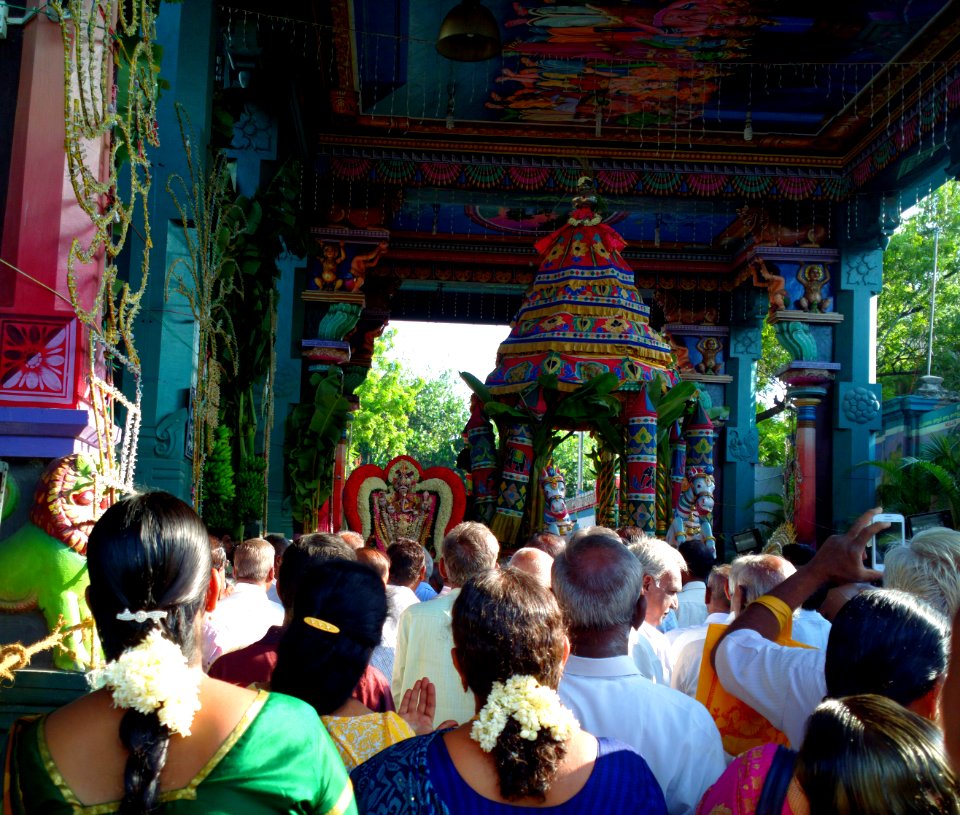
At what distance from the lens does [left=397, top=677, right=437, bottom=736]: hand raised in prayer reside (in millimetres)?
2594

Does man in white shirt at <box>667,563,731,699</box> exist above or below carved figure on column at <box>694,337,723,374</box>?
below

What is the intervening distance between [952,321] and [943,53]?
18.1 metres

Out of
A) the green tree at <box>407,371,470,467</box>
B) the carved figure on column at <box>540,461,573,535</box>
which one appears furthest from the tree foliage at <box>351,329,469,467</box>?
the carved figure on column at <box>540,461,573,535</box>

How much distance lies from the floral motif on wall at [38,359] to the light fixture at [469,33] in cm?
546

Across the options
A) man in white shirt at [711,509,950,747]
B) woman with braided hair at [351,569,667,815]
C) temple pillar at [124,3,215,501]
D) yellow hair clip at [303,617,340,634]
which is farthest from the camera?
temple pillar at [124,3,215,501]

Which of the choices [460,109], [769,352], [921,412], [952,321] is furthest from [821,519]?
[769,352]

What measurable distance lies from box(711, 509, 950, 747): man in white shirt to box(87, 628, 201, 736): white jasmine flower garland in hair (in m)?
1.31

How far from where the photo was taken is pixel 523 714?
199 cm

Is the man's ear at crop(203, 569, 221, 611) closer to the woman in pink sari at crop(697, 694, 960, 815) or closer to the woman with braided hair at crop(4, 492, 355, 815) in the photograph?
the woman with braided hair at crop(4, 492, 355, 815)

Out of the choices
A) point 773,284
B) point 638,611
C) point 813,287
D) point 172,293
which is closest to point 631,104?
point 773,284

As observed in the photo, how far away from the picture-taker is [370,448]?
40312mm

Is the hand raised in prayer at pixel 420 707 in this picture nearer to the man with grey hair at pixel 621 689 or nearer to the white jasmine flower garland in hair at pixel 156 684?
the man with grey hair at pixel 621 689

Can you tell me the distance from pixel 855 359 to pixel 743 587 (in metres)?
11.3

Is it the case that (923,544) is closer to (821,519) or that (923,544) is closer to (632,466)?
(632,466)
